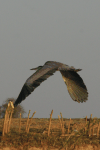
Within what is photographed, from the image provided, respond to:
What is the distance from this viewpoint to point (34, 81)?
20.0 feet

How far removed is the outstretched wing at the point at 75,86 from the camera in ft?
24.8

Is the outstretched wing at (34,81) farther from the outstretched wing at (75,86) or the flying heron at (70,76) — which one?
the outstretched wing at (75,86)

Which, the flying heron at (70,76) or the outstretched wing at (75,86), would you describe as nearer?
the flying heron at (70,76)

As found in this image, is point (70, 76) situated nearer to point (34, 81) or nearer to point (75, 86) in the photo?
point (75, 86)

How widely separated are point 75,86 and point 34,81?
202cm

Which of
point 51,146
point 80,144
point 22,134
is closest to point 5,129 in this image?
point 22,134

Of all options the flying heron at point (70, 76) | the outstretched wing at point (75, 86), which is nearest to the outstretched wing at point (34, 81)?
the flying heron at point (70, 76)

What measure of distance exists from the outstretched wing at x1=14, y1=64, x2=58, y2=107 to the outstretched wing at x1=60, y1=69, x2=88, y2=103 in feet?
2.29

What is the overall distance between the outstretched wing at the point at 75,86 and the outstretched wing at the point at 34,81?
699 millimetres

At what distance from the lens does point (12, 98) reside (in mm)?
17969

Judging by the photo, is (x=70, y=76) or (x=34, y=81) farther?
(x=70, y=76)

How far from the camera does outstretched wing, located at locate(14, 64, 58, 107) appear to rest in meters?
5.77

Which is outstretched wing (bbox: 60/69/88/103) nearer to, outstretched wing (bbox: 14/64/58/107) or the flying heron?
the flying heron

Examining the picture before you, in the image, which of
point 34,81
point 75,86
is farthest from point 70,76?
point 34,81
